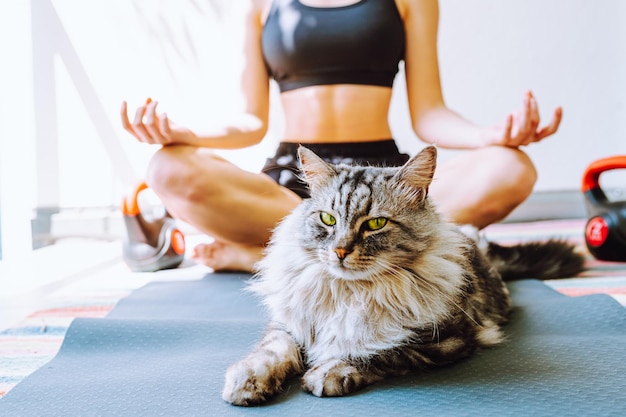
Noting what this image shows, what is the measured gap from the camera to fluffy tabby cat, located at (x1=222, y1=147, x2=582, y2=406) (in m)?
0.93

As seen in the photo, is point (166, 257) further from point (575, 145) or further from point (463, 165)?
point (575, 145)

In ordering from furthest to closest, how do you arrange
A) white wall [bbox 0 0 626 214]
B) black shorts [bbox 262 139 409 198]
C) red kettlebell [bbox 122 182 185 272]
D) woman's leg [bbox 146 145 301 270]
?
white wall [bbox 0 0 626 214], red kettlebell [bbox 122 182 185 272], black shorts [bbox 262 139 409 198], woman's leg [bbox 146 145 301 270]

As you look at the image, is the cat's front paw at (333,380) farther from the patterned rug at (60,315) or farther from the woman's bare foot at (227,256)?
the woman's bare foot at (227,256)

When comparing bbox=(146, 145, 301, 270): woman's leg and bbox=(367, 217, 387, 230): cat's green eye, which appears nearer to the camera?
bbox=(367, 217, 387, 230): cat's green eye

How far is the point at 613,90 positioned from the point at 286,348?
285 centimetres

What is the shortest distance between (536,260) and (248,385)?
1215 mm

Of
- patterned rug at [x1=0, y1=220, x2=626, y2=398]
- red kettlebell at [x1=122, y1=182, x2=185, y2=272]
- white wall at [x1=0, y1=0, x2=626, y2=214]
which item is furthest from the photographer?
white wall at [x1=0, y1=0, x2=626, y2=214]

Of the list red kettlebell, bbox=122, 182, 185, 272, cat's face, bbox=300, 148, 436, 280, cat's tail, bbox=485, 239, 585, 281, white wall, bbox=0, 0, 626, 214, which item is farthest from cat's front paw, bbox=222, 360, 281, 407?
white wall, bbox=0, 0, 626, 214

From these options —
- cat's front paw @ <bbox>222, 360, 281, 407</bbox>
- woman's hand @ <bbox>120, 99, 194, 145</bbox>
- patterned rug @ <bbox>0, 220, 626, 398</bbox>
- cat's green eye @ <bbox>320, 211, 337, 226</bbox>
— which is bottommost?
patterned rug @ <bbox>0, 220, 626, 398</bbox>

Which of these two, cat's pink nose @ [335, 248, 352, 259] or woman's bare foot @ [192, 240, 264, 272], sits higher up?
cat's pink nose @ [335, 248, 352, 259]

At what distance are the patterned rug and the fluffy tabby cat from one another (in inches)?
20.6

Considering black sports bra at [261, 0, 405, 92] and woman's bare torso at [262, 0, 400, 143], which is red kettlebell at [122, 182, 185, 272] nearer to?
woman's bare torso at [262, 0, 400, 143]

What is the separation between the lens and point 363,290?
987 millimetres

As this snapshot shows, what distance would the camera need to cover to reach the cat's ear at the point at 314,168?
41.8 inches
